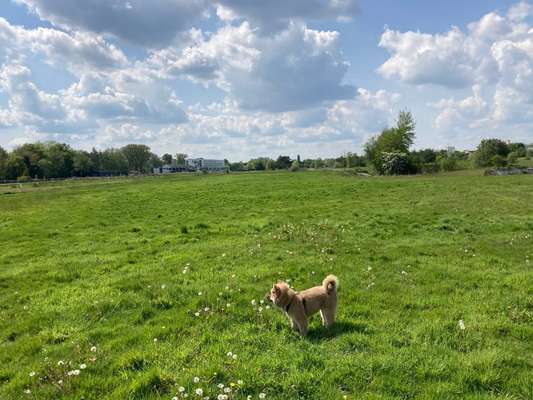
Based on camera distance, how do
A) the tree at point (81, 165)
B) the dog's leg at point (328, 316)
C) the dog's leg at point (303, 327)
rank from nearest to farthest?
the dog's leg at point (303, 327)
the dog's leg at point (328, 316)
the tree at point (81, 165)

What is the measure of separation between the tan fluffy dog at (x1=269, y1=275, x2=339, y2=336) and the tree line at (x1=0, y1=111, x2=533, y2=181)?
76067 millimetres

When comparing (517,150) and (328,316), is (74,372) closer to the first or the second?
(328,316)

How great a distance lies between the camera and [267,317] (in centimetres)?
717

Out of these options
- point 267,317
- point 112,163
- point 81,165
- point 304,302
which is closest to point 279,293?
point 304,302

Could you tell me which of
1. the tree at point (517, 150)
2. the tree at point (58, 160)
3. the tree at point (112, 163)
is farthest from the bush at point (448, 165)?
the tree at point (112, 163)

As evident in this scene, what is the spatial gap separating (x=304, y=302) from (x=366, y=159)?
103 meters

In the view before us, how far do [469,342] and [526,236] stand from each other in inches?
419

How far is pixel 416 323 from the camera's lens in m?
7.03

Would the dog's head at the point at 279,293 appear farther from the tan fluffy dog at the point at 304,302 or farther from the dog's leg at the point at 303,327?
the dog's leg at the point at 303,327

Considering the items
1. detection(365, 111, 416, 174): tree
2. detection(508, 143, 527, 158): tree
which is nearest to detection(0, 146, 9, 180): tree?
detection(365, 111, 416, 174): tree

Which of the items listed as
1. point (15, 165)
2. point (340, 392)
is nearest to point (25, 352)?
point (340, 392)

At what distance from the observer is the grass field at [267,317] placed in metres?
5.24

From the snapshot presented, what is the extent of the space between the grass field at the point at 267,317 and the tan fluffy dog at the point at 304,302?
0.26 meters

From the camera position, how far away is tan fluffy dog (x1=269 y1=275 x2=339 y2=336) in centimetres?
629
